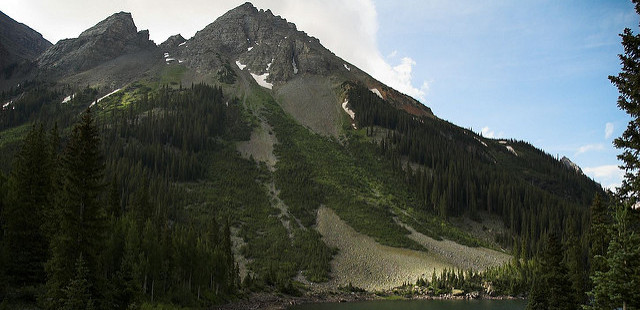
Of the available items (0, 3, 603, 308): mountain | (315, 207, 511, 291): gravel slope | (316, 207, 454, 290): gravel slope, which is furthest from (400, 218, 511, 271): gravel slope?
(316, 207, 454, 290): gravel slope

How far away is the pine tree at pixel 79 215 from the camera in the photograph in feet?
114

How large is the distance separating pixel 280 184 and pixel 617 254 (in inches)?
5256

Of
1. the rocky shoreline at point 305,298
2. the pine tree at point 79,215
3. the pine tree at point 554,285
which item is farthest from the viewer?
the rocky shoreline at point 305,298

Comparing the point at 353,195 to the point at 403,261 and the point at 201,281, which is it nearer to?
the point at 403,261

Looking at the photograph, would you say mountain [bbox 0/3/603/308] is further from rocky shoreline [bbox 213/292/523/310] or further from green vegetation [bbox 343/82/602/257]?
rocky shoreline [bbox 213/292/523/310]

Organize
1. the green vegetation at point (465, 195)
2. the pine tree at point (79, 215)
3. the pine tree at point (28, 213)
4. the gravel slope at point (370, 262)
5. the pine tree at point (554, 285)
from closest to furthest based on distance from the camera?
the pine tree at point (79, 215) → the pine tree at point (28, 213) → the pine tree at point (554, 285) → the gravel slope at point (370, 262) → the green vegetation at point (465, 195)

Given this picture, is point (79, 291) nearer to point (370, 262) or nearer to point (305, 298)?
point (305, 298)

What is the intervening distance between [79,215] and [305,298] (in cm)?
6205

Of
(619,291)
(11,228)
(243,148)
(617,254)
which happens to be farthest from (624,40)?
(243,148)

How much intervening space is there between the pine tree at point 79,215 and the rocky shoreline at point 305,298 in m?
33.3

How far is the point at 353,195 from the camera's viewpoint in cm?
15288

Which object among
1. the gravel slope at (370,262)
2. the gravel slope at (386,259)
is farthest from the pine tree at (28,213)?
the gravel slope at (370,262)

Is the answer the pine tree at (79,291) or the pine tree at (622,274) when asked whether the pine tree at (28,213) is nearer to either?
the pine tree at (79,291)

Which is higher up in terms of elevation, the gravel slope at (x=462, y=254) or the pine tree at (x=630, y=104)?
the pine tree at (x=630, y=104)
